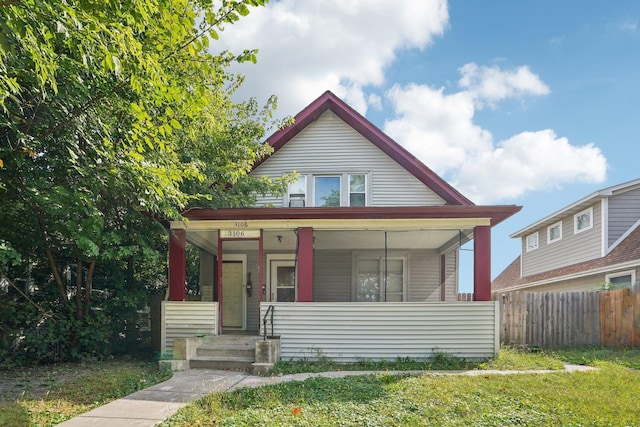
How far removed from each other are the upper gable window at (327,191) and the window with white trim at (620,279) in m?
8.46

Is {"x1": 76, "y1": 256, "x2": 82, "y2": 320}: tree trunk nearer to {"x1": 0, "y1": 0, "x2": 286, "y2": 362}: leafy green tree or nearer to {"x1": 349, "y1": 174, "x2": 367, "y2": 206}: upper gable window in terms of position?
{"x1": 0, "y1": 0, "x2": 286, "y2": 362}: leafy green tree

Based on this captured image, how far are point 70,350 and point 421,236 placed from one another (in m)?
8.28

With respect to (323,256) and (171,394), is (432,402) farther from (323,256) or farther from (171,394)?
(323,256)

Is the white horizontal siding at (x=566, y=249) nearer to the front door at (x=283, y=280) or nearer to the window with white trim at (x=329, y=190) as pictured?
the window with white trim at (x=329, y=190)

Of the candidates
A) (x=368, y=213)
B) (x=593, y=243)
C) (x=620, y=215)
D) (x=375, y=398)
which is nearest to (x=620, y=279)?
(x=593, y=243)

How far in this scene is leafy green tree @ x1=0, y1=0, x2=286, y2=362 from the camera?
496 cm

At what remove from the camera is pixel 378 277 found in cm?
1308

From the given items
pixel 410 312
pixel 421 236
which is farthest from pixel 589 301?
pixel 410 312

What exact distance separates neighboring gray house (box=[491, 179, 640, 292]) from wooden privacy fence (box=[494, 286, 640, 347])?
166 centimetres

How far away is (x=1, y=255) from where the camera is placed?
7.02 m

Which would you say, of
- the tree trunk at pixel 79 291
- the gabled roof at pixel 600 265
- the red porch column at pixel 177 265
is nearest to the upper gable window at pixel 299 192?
the red porch column at pixel 177 265

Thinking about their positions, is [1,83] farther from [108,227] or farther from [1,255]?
[108,227]

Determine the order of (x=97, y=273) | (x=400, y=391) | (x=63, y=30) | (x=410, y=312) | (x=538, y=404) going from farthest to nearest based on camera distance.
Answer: (x=97, y=273) → (x=410, y=312) → (x=400, y=391) → (x=538, y=404) → (x=63, y=30)

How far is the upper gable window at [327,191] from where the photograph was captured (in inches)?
485
